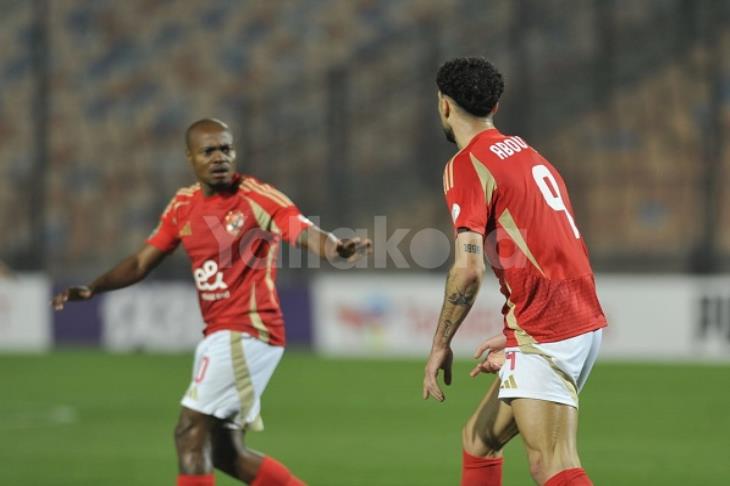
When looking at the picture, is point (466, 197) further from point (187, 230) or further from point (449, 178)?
point (187, 230)

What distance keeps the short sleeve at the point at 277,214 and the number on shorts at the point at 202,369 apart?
0.69m

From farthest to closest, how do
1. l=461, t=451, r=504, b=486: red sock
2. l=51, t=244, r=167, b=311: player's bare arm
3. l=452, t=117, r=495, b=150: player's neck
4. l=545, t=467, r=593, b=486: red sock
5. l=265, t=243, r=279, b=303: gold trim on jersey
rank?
1. l=51, t=244, r=167, b=311: player's bare arm
2. l=265, t=243, r=279, b=303: gold trim on jersey
3. l=461, t=451, r=504, b=486: red sock
4. l=452, t=117, r=495, b=150: player's neck
5. l=545, t=467, r=593, b=486: red sock

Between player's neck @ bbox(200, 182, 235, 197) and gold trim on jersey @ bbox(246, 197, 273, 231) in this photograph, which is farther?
player's neck @ bbox(200, 182, 235, 197)

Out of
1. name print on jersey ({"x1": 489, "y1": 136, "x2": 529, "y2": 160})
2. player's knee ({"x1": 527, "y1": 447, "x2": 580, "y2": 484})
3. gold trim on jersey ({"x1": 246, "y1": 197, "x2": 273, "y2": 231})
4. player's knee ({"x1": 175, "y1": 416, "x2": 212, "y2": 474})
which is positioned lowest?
player's knee ({"x1": 175, "y1": 416, "x2": 212, "y2": 474})

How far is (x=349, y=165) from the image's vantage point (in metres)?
18.2

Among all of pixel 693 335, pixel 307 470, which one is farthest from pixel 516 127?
pixel 307 470

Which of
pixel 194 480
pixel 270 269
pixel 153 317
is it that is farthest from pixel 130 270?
pixel 153 317

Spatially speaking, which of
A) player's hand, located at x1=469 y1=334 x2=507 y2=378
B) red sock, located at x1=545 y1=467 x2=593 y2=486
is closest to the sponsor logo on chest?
player's hand, located at x1=469 y1=334 x2=507 y2=378

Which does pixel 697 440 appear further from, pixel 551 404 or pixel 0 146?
pixel 0 146

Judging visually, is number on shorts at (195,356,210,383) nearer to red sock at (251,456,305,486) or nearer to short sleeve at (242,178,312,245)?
red sock at (251,456,305,486)

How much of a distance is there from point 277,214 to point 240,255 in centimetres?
27

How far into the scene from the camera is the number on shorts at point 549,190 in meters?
4.84

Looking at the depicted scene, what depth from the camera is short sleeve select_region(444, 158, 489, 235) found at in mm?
4699

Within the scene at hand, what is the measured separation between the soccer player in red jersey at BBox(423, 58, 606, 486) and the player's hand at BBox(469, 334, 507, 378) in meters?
0.19
